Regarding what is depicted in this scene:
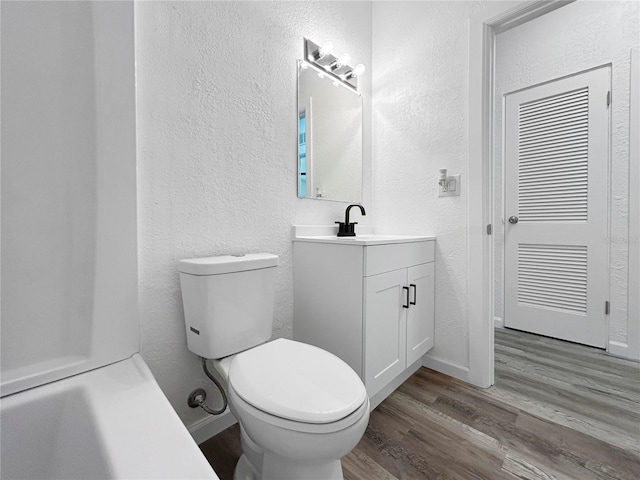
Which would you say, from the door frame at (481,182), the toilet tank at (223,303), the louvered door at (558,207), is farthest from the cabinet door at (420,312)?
the louvered door at (558,207)

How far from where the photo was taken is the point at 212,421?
1.23 metres

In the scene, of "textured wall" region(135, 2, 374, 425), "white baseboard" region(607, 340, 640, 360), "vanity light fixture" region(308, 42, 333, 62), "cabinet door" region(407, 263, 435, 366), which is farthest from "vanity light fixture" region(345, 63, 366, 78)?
"white baseboard" region(607, 340, 640, 360)

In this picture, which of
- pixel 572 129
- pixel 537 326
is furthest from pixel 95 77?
pixel 537 326

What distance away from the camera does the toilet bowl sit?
2.37ft

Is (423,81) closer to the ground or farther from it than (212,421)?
farther from it

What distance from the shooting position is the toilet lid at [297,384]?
737 mm

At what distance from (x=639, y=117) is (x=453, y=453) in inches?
90.3

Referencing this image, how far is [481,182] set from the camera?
1562mm

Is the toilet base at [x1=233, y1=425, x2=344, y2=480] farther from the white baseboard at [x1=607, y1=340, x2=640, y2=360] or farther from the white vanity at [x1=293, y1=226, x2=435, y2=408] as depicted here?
the white baseboard at [x1=607, y1=340, x2=640, y2=360]

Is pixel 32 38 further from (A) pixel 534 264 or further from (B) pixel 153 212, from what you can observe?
(A) pixel 534 264

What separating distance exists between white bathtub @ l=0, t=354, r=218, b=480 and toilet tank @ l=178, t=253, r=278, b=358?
289 mm

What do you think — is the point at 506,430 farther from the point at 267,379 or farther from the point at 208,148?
the point at 208,148

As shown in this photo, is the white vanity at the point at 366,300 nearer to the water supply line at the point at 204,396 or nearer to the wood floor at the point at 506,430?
the wood floor at the point at 506,430

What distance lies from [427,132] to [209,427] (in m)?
1.93
